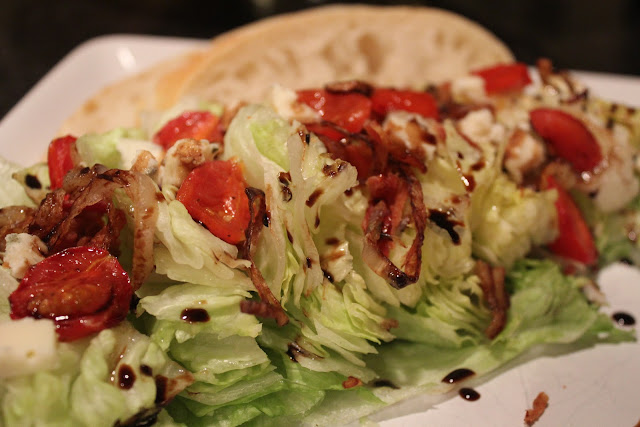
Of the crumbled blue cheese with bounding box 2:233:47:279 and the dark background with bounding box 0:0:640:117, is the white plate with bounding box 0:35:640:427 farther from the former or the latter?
the dark background with bounding box 0:0:640:117

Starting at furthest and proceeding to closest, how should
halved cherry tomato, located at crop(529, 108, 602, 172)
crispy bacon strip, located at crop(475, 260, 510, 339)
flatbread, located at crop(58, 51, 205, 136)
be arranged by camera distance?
flatbread, located at crop(58, 51, 205, 136), halved cherry tomato, located at crop(529, 108, 602, 172), crispy bacon strip, located at crop(475, 260, 510, 339)

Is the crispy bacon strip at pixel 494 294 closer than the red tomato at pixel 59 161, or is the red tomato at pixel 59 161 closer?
the red tomato at pixel 59 161

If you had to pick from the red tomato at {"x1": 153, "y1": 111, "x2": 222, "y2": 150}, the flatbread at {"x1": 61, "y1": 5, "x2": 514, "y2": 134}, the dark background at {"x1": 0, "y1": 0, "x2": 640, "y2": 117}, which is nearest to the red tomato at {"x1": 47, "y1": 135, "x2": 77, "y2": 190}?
the red tomato at {"x1": 153, "y1": 111, "x2": 222, "y2": 150}

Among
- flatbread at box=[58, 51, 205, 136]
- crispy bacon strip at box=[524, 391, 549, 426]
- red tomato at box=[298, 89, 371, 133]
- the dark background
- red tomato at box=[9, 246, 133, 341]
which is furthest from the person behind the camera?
the dark background

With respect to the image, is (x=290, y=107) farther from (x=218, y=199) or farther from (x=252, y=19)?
(x=252, y=19)

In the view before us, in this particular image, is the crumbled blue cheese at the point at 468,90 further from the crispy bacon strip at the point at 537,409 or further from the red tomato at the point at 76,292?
the red tomato at the point at 76,292

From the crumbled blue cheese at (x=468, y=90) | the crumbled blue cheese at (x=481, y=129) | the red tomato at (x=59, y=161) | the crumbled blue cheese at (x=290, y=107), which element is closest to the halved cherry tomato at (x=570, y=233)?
the crumbled blue cheese at (x=481, y=129)
